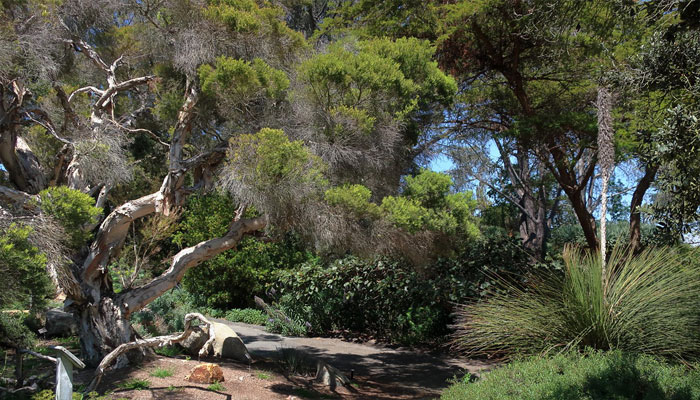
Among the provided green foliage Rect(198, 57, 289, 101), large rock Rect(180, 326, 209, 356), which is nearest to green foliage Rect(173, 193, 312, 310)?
large rock Rect(180, 326, 209, 356)

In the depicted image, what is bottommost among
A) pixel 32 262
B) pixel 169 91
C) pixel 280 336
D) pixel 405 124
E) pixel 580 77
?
pixel 280 336

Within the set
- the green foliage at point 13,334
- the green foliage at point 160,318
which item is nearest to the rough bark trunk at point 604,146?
the green foliage at point 13,334

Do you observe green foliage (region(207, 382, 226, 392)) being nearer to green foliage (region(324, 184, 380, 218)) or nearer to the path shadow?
the path shadow

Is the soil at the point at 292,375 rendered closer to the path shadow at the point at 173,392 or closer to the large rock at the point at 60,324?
the path shadow at the point at 173,392

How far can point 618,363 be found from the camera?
15.1 ft

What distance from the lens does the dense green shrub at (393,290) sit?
392 inches

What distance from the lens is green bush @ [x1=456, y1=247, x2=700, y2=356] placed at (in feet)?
16.5

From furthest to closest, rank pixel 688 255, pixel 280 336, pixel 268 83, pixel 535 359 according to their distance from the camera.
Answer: pixel 280 336 < pixel 268 83 < pixel 688 255 < pixel 535 359

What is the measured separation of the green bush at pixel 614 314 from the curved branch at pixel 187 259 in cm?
410

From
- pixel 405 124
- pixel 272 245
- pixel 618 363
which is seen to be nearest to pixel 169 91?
pixel 405 124

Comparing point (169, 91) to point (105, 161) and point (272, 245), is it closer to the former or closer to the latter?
point (105, 161)

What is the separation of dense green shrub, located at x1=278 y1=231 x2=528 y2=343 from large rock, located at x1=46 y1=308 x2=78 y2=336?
15.5 feet

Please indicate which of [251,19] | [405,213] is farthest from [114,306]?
[251,19]

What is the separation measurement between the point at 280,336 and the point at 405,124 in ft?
22.5
